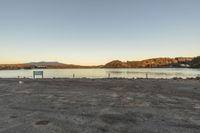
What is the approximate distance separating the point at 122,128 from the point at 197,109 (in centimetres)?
489

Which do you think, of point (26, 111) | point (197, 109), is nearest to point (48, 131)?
point (26, 111)

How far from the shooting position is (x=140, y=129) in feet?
25.1

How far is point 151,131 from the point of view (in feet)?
24.4

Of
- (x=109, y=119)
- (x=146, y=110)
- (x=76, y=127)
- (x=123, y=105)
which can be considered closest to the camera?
(x=76, y=127)

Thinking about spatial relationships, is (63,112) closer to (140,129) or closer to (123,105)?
(123,105)

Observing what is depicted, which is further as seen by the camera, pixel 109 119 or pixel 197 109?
pixel 197 109

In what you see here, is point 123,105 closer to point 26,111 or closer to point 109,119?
point 109,119

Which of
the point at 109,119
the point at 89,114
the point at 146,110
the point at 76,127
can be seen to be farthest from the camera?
the point at 146,110

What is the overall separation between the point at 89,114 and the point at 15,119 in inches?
116

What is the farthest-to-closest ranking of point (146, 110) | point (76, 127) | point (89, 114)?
point (146, 110) < point (89, 114) < point (76, 127)

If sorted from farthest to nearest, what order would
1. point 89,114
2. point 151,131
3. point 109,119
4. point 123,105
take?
point 123,105 → point 89,114 → point 109,119 → point 151,131

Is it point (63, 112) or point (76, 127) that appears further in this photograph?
point (63, 112)

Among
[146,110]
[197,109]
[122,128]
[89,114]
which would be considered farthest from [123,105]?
[122,128]

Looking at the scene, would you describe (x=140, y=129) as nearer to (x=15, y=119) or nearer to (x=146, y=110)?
(x=146, y=110)
